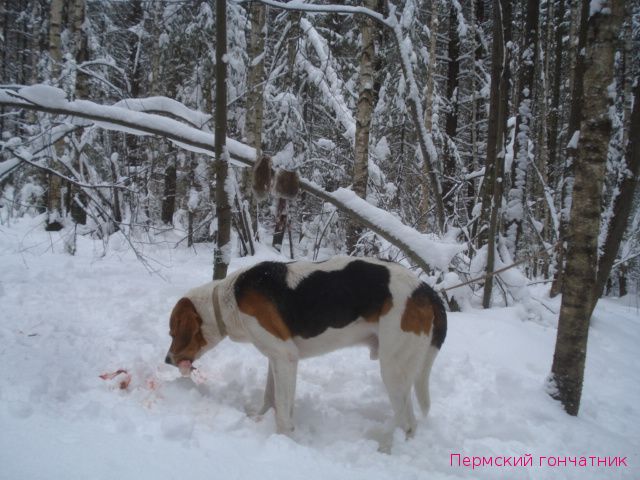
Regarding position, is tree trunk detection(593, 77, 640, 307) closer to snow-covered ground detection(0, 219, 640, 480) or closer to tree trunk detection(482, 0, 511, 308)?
snow-covered ground detection(0, 219, 640, 480)

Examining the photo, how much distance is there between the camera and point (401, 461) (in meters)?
2.86

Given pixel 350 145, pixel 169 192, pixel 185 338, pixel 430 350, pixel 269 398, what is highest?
pixel 350 145

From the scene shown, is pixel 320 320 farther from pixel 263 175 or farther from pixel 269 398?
pixel 263 175

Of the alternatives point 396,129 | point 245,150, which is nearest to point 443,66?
point 396,129

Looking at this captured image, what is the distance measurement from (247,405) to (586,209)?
3.60 meters

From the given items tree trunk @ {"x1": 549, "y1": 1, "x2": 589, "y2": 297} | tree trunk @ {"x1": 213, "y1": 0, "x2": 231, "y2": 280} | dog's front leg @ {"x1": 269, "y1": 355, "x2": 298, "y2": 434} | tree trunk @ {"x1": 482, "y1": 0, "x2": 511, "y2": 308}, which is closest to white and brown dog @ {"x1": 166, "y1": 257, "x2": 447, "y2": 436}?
dog's front leg @ {"x1": 269, "y1": 355, "x2": 298, "y2": 434}

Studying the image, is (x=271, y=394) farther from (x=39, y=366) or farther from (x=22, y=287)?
(x=22, y=287)

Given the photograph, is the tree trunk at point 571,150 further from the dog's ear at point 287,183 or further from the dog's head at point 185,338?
the dog's head at point 185,338

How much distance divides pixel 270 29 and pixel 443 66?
9110mm

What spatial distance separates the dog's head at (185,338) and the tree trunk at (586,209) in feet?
11.1

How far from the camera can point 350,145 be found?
42.0 ft

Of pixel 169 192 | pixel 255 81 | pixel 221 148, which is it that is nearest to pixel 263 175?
pixel 221 148

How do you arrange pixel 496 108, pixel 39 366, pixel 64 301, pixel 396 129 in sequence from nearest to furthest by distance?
pixel 39 366 → pixel 64 301 → pixel 496 108 → pixel 396 129

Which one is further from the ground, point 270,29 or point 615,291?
point 270,29
